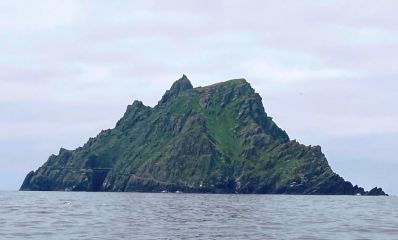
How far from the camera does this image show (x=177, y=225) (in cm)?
7400

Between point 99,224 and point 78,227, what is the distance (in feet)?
18.3

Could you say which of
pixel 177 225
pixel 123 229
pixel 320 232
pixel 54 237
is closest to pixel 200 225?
pixel 177 225

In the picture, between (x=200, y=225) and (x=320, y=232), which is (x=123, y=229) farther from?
(x=320, y=232)

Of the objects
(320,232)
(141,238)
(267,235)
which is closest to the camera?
(141,238)

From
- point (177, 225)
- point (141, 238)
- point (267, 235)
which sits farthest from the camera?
point (177, 225)

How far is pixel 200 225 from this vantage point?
244ft

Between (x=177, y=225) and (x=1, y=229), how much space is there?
2095cm

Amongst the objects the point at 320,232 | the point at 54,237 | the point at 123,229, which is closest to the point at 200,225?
the point at 123,229

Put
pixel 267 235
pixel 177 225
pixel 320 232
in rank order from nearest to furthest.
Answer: pixel 267 235 < pixel 320 232 < pixel 177 225

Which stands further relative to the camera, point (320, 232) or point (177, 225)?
point (177, 225)

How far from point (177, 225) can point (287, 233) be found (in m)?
15.7

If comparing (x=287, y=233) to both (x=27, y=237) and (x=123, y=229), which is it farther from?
(x=27, y=237)

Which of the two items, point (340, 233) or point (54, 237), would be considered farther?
point (340, 233)

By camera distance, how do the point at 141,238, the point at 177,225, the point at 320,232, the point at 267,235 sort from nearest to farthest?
1. the point at 141,238
2. the point at 267,235
3. the point at 320,232
4. the point at 177,225
